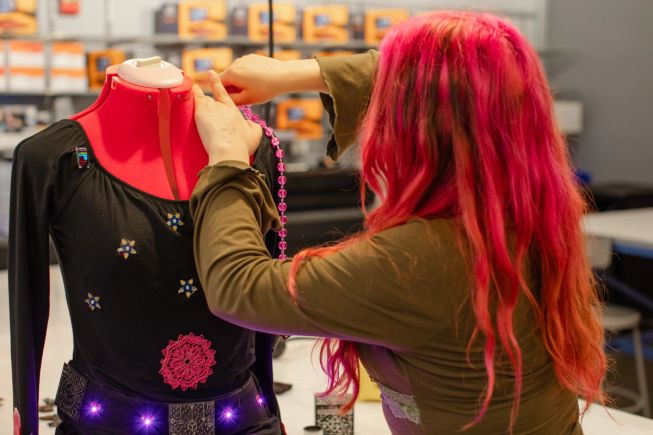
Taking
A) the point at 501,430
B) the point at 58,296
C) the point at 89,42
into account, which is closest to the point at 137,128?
the point at 501,430

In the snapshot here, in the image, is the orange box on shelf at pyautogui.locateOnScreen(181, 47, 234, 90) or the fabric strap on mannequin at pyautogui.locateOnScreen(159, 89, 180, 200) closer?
the fabric strap on mannequin at pyautogui.locateOnScreen(159, 89, 180, 200)

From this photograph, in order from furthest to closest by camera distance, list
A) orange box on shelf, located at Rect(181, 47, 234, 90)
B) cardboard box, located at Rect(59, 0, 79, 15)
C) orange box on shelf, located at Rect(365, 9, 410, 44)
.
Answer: orange box on shelf, located at Rect(365, 9, 410, 44) → orange box on shelf, located at Rect(181, 47, 234, 90) → cardboard box, located at Rect(59, 0, 79, 15)

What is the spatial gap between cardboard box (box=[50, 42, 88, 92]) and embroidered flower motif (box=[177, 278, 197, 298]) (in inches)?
223

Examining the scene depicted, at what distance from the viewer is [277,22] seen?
7523mm

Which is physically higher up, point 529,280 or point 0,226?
point 529,280

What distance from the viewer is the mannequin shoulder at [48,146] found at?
1378mm

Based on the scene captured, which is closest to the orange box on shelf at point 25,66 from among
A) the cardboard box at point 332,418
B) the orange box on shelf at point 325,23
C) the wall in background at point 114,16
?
the wall in background at point 114,16

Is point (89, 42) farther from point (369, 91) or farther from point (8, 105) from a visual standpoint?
point (369, 91)

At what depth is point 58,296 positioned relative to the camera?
9.95ft

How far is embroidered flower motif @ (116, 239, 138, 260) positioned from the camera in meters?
1.38

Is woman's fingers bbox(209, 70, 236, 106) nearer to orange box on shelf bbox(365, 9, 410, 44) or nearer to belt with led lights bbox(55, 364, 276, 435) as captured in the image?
belt with led lights bbox(55, 364, 276, 435)

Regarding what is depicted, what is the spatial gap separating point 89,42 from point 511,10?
4.46 meters

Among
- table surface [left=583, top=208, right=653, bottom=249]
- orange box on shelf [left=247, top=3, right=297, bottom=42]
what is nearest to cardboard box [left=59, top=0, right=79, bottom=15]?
orange box on shelf [left=247, top=3, right=297, bottom=42]

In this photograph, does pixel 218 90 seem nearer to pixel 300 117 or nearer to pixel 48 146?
pixel 48 146
